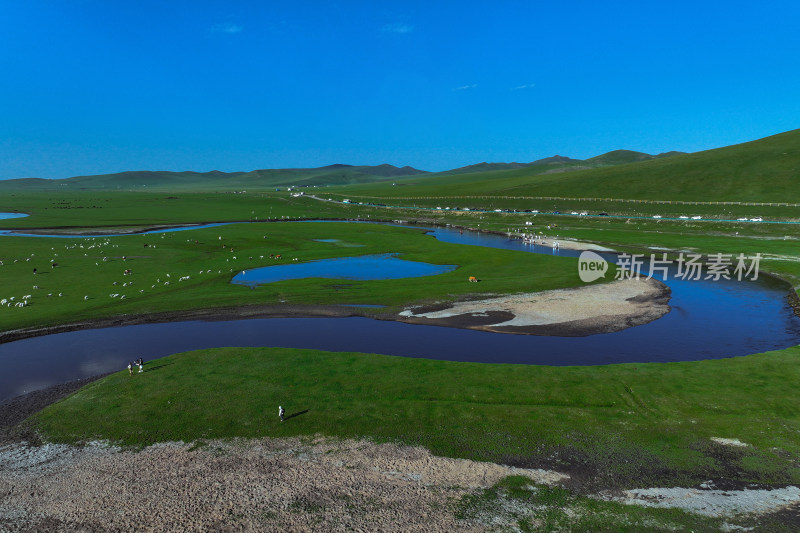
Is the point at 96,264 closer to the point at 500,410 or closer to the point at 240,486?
the point at 240,486

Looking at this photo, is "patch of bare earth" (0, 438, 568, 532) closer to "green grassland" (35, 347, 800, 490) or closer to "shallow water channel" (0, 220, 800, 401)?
"green grassland" (35, 347, 800, 490)

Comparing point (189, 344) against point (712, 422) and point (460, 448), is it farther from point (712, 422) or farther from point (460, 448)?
point (712, 422)

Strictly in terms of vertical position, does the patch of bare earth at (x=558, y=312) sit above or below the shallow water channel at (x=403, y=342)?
above

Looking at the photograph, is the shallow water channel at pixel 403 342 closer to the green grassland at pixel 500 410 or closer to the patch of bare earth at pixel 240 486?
the green grassland at pixel 500 410

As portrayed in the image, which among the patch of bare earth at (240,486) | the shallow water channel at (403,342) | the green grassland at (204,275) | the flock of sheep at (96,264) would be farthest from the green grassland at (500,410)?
the flock of sheep at (96,264)

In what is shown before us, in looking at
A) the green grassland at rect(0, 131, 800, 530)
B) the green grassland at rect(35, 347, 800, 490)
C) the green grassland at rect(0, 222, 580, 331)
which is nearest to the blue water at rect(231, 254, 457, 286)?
the green grassland at rect(0, 222, 580, 331)

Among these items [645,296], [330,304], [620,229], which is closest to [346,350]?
[330,304]
